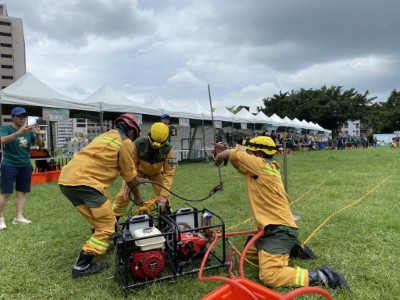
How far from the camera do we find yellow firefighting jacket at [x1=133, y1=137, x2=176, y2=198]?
4.06m

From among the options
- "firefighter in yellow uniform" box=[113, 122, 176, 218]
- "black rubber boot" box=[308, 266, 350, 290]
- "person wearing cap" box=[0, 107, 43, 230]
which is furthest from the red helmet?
"black rubber boot" box=[308, 266, 350, 290]

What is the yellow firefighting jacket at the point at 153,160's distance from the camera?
13.3 ft

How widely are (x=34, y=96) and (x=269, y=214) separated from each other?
875 centimetres

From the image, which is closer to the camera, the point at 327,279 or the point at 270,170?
the point at 327,279

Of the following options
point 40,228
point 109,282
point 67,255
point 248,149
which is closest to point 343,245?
point 248,149

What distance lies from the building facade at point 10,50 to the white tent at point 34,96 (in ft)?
231

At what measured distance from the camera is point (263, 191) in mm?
3107

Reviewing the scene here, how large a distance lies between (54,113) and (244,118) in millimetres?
12099

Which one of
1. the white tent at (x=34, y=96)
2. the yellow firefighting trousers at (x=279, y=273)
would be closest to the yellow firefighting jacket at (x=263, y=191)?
the yellow firefighting trousers at (x=279, y=273)

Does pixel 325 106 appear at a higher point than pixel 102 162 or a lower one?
higher

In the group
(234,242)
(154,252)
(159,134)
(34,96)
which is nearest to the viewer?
(154,252)

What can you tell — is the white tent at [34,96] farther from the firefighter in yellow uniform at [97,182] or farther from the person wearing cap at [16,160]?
the firefighter in yellow uniform at [97,182]

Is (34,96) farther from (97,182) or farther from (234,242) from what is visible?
(234,242)

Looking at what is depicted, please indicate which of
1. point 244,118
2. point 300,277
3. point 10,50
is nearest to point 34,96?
point 300,277
